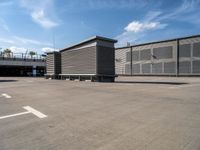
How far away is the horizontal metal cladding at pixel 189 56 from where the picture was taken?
2906 centimetres

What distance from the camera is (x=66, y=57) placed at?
75.4ft

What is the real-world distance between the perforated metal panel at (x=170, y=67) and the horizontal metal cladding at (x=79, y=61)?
18.9 m

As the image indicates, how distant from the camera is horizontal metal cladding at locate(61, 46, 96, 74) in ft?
61.0

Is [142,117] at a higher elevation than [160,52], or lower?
lower

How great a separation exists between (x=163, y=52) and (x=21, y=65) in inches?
1233

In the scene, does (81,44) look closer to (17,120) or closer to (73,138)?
(17,120)

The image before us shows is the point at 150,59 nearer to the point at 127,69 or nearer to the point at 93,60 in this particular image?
the point at 127,69

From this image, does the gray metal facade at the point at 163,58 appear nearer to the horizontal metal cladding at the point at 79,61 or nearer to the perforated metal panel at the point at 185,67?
the perforated metal panel at the point at 185,67

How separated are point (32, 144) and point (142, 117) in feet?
9.00

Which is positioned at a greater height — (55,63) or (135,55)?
(135,55)

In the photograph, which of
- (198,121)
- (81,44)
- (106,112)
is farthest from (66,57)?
(198,121)

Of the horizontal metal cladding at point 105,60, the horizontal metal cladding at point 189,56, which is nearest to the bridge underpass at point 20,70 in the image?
the horizontal metal cladding at point 105,60

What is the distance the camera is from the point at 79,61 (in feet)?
67.1

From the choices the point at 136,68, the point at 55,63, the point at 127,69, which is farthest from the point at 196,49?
the point at 55,63
